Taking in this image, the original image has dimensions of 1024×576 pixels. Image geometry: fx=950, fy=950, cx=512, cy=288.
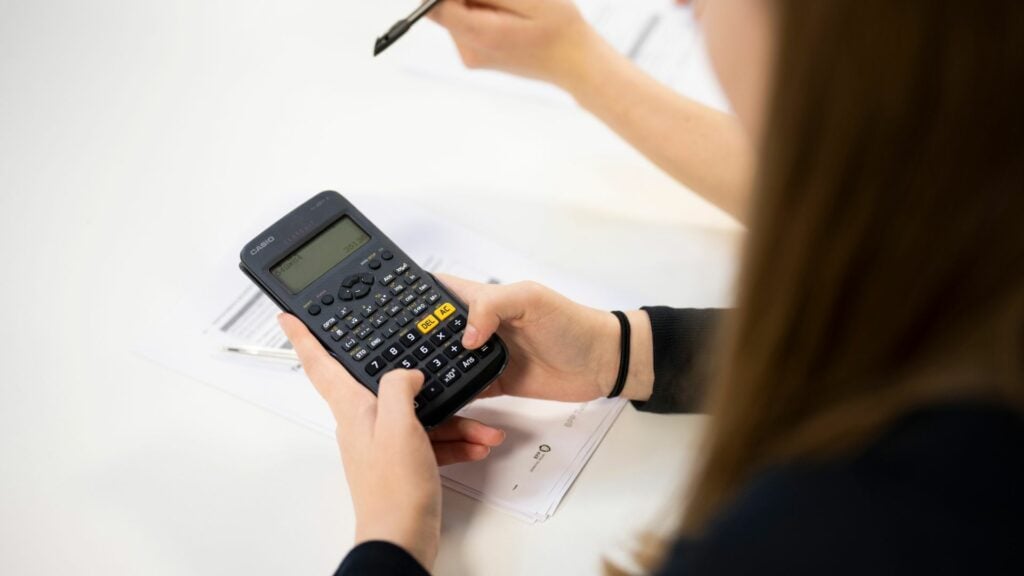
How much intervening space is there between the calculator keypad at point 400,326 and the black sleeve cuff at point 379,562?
0.09 m

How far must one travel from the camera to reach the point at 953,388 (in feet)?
1.06

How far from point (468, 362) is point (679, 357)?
141 mm

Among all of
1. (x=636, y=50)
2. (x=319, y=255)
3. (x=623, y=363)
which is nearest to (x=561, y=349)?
(x=623, y=363)

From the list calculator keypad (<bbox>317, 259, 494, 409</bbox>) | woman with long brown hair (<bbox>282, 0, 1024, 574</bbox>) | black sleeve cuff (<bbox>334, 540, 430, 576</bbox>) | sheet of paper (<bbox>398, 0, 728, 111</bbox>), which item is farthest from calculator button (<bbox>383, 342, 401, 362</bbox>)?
sheet of paper (<bbox>398, 0, 728, 111</bbox>)

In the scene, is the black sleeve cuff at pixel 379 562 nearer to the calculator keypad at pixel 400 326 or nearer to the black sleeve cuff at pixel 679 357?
the calculator keypad at pixel 400 326

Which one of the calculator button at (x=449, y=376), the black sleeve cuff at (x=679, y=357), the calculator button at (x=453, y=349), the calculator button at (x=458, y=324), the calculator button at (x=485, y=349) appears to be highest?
the calculator button at (x=458, y=324)

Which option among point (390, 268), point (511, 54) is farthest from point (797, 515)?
point (511, 54)

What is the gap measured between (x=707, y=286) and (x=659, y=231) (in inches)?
2.5

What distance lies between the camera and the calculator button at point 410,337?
1.92 ft

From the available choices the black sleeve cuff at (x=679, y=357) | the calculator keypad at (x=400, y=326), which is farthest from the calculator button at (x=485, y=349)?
the black sleeve cuff at (x=679, y=357)

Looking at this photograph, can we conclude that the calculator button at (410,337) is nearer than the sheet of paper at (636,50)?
Yes

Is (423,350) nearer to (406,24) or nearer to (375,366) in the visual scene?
(375,366)

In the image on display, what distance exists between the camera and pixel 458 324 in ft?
1.95

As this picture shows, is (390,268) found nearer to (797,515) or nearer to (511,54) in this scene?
(511,54)
